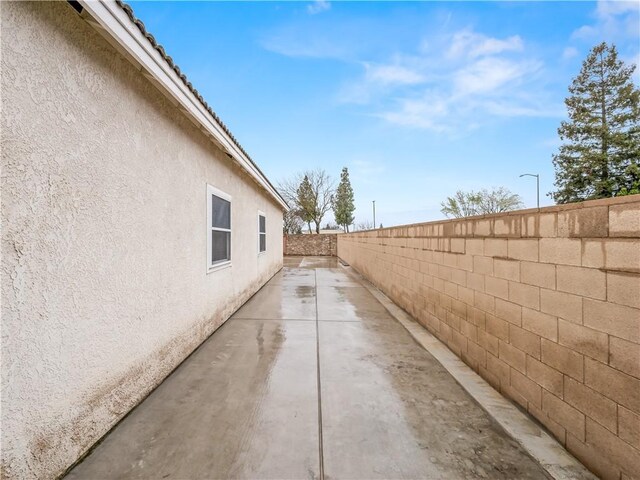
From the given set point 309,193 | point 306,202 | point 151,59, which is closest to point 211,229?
point 151,59

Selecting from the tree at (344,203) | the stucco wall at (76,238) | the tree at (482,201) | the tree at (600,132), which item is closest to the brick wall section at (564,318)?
the stucco wall at (76,238)

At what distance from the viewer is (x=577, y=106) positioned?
2183 cm

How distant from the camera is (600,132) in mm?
20688

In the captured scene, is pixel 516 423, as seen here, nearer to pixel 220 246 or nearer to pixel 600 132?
pixel 220 246

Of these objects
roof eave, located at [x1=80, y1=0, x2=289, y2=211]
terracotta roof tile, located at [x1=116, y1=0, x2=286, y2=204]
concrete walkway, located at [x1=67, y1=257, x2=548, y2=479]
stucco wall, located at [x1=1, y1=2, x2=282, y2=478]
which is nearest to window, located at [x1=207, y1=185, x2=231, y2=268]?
roof eave, located at [x1=80, y1=0, x2=289, y2=211]

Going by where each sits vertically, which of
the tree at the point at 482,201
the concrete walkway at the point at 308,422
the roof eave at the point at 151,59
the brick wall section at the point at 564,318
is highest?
the tree at the point at 482,201

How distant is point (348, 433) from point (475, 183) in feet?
123

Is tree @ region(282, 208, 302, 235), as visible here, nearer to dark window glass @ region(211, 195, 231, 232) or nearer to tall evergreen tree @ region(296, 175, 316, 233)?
tall evergreen tree @ region(296, 175, 316, 233)

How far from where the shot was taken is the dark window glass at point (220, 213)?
4.60 meters

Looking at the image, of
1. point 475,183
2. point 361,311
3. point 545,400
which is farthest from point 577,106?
point 545,400

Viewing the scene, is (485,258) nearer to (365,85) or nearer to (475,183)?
(365,85)

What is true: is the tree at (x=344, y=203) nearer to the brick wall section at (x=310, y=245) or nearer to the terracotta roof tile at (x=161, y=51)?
the brick wall section at (x=310, y=245)

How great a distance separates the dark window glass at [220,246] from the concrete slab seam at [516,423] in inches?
139

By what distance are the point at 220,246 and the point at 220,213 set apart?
589 millimetres
